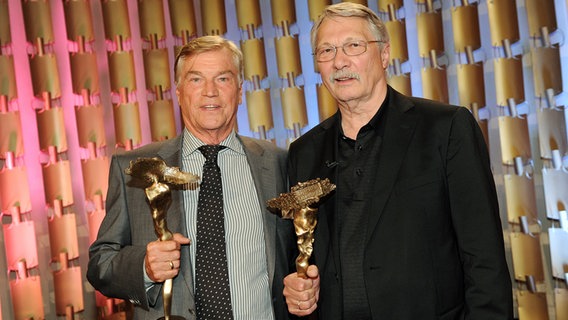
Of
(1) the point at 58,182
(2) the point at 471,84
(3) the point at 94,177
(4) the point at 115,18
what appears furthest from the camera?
(4) the point at 115,18

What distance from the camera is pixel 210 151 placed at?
8.82 feet

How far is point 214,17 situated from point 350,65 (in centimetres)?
212

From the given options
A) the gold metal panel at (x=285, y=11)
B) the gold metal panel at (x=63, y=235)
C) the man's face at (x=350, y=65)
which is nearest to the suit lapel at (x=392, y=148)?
the man's face at (x=350, y=65)

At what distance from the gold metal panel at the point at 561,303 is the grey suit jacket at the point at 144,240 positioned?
1.74 m

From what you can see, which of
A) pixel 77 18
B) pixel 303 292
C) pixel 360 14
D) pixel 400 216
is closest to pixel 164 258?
pixel 303 292

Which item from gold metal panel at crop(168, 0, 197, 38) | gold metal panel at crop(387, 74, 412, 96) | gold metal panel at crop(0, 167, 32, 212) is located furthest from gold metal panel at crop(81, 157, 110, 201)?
gold metal panel at crop(387, 74, 412, 96)

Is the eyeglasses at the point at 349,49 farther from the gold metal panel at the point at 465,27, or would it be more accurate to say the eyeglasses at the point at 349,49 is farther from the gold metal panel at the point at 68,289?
the gold metal panel at the point at 68,289

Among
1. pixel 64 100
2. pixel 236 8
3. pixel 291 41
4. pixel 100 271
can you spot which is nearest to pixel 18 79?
pixel 64 100

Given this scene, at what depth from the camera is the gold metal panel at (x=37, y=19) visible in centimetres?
418

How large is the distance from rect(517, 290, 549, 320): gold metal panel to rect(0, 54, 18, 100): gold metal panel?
→ 308cm

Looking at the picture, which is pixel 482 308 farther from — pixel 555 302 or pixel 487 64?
pixel 487 64

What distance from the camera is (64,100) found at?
14.2ft

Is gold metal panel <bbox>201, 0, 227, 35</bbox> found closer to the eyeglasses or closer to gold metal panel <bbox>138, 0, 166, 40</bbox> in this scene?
gold metal panel <bbox>138, 0, 166, 40</bbox>

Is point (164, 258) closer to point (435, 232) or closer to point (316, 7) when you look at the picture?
point (435, 232)
